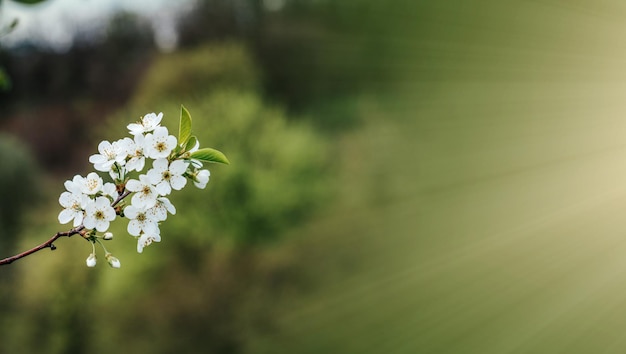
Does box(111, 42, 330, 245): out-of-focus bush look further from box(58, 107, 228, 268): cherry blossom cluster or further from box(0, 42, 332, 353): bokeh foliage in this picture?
box(58, 107, 228, 268): cherry blossom cluster

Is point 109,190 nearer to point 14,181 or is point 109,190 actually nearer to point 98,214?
point 98,214

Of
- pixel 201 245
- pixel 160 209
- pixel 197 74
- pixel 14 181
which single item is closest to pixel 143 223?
pixel 160 209

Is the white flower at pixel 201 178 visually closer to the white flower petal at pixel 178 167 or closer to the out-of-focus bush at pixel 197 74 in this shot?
the white flower petal at pixel 178 167

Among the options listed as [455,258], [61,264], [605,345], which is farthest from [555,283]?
[61,264]

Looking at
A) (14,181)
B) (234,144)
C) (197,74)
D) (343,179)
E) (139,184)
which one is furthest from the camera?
(343,179)

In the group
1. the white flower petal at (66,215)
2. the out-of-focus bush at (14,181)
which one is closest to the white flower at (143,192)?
the white flower petal at (66,215)

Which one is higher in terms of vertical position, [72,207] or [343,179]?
[343,179]

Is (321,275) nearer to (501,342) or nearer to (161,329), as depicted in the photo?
(161,329)

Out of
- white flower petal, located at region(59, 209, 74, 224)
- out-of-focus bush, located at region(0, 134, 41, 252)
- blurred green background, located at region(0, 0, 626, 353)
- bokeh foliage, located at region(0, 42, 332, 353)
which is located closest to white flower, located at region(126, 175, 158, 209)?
white flower petal, located at region(59, 209, 74, 224)
